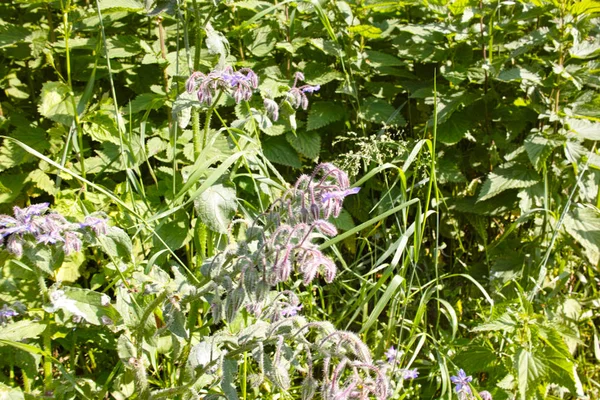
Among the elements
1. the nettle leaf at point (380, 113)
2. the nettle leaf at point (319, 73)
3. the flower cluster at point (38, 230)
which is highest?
the flower cluster at point (38, 230)

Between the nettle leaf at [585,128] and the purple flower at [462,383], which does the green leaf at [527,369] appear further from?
the nettle leaf at [585,128]

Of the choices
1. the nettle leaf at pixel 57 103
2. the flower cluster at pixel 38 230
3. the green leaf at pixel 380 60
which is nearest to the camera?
the flower cluster at pixel 38 230

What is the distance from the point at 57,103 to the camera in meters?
2.52

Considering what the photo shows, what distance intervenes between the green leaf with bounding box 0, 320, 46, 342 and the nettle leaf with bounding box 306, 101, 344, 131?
1.31 m

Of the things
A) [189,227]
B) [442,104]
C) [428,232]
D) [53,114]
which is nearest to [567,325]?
[428,232]

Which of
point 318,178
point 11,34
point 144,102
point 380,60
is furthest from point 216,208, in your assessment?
point 11,34

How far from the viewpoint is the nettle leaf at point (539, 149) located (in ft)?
8.28

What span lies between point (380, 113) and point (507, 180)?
0.59 metres

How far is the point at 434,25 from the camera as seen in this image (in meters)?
2.77

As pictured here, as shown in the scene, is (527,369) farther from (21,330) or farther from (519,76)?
(21,330)

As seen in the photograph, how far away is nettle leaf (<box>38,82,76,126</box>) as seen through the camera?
2479 mm

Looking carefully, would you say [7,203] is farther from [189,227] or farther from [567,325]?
[567,325]

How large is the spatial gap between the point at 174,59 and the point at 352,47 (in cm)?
76

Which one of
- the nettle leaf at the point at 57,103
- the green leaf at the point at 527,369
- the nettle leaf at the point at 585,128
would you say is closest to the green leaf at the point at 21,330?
the nettle leaf at the point at 57,103
